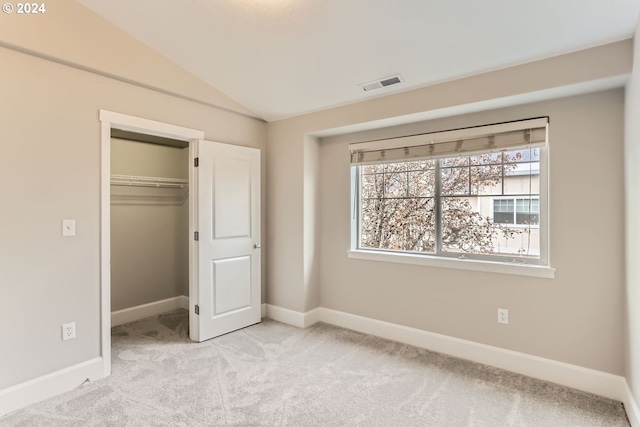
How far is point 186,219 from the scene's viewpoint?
4.46 m

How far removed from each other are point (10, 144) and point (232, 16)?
5.64ft

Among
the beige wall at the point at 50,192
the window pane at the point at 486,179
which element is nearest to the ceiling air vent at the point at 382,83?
the window pane at the point at 486,179

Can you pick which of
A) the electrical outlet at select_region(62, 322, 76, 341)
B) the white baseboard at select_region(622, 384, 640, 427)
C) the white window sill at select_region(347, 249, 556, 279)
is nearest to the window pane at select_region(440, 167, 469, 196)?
the white window sill at select_region(347, 249, 556, 279)

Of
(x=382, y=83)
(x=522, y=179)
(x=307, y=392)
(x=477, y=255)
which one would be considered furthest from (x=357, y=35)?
(x=307, y=392)

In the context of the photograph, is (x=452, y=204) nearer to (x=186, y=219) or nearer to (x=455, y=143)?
(x=455, y=143)

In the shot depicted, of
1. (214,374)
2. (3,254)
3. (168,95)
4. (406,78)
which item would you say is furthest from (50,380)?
(406,78)

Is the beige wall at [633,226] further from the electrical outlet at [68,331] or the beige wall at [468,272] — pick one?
the electrical outlet at [68,331]

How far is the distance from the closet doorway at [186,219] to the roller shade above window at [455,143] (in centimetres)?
135

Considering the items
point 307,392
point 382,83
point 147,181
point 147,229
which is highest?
point 382,83

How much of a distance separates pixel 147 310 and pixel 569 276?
4.37m

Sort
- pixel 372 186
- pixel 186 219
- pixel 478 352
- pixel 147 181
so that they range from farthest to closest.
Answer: pixel 186 219
pixel 147 181
pixel 372 186
pixel 478 352

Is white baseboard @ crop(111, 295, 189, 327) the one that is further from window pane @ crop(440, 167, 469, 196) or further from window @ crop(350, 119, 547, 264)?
window pane @ crop(440, 167, 469, 196)

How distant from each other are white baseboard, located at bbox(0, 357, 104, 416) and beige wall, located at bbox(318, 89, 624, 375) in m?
2.89

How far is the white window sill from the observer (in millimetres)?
2614
